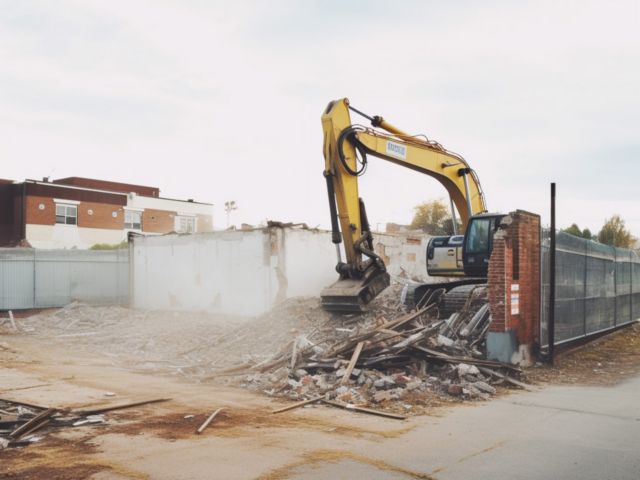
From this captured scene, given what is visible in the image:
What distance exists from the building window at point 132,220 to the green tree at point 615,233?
3871cm

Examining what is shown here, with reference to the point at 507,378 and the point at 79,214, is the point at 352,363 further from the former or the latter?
the point at 79,214

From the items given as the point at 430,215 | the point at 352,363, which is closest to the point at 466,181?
the point at 352,363

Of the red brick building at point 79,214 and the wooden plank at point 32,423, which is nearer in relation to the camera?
the wooden plank at point 32,423

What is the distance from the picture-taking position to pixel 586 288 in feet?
53.1

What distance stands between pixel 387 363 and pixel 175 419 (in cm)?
432

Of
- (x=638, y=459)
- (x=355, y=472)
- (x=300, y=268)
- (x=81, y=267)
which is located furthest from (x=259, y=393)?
(x=81, y=267)

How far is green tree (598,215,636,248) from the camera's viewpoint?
51.5m

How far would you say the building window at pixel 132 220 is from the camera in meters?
48.4

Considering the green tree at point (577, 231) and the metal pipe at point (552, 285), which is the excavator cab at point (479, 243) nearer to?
the metal pipe at point (552, 285)

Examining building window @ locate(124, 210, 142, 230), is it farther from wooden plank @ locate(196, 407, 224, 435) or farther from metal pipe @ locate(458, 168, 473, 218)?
wooden plank @ locate(196, 407, 224, 435)

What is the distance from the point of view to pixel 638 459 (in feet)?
22.1

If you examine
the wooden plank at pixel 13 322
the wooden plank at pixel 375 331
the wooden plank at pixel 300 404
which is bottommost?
the wooden plank at pixel 13 322

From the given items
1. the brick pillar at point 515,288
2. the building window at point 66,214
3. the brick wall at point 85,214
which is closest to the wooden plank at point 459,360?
the brick pillar at point 515,288

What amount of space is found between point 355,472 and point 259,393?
4950 millimetres
